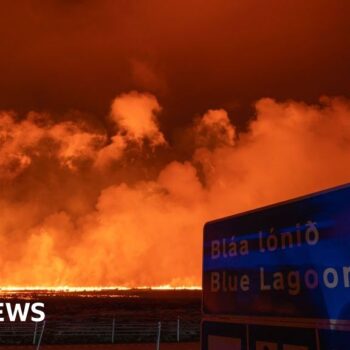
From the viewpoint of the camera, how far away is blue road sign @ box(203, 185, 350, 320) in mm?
2205

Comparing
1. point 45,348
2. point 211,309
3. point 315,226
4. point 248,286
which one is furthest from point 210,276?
point 45,348

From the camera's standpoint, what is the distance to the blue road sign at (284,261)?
2205 mm

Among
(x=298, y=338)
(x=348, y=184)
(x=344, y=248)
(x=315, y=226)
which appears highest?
(x=348, y=184)

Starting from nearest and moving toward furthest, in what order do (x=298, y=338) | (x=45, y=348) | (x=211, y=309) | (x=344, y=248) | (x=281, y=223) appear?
(x=344, y=248), (x=298, y=338), (x=281, y=223), (x=211, y=309), (x=45, y=348)

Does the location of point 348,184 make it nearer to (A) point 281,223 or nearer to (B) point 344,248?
(B) point 344,248

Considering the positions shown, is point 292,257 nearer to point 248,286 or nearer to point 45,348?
point 248,286

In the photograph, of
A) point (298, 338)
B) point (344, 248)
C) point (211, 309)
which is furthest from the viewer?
point (211, 309)

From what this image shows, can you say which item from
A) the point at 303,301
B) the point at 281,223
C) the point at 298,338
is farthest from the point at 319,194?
the point at 298,338

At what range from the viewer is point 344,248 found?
2.16m

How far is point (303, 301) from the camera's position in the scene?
2.37 metres

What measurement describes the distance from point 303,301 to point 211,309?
36.9 inches

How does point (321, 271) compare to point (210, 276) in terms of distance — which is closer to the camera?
point (321, 271)

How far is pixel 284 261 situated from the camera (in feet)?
8.36

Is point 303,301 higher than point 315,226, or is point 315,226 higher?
point 315,226
